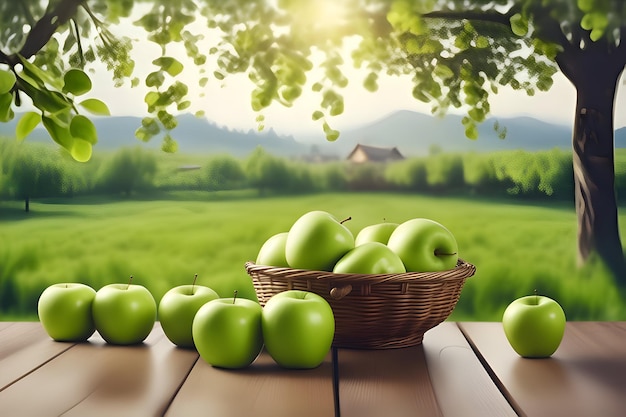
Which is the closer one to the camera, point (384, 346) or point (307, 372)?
point (307, 372)

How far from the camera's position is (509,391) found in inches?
38.5

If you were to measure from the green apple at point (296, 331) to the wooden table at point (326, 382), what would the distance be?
0.07ft

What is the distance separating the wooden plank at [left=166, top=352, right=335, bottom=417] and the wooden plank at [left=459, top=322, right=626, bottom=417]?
0.24 m

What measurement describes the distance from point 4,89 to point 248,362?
63 centimetres

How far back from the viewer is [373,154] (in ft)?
6.36

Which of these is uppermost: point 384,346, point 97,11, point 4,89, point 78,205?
point 97,11

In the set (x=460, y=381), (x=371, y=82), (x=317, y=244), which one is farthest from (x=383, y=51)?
(x=460, y=381)

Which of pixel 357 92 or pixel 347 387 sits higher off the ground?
pixel 357 92

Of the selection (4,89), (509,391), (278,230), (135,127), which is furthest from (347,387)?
(135,127)

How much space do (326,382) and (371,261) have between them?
0.23m

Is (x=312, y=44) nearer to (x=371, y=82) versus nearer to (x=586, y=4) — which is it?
(x=371, y=82)

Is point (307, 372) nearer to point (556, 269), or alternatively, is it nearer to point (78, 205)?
point (556, 269)

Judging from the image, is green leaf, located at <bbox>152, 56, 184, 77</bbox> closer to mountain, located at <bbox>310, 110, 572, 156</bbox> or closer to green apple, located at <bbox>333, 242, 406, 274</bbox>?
mountain, located at <bbox>310, 110, 572, 156</bbox>

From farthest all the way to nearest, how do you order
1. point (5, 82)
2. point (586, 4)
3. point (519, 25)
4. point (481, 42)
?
point (481, 42) < point (519, 25) < point (586, 4) < point (5, 82)
